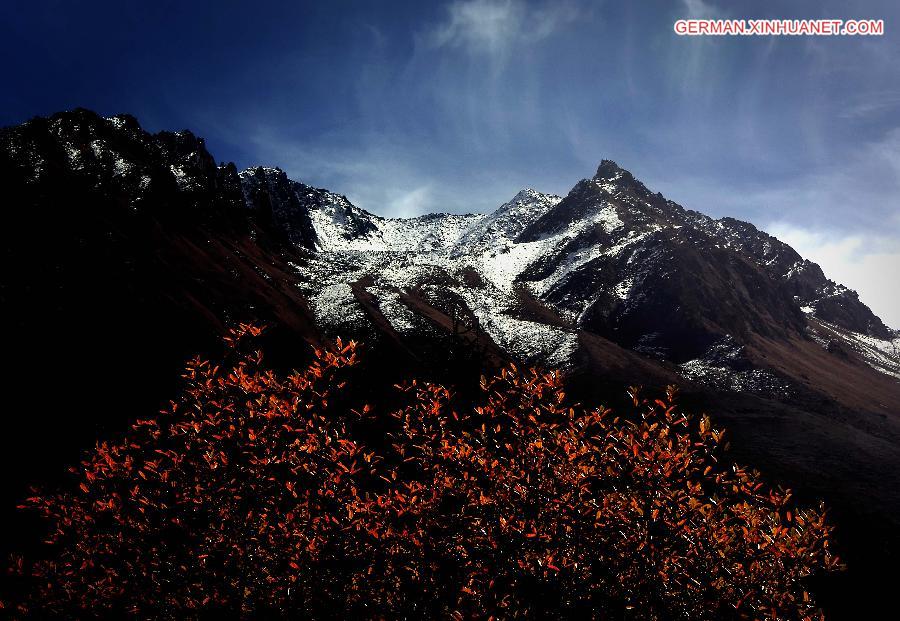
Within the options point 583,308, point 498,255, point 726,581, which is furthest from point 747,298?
point 726,581

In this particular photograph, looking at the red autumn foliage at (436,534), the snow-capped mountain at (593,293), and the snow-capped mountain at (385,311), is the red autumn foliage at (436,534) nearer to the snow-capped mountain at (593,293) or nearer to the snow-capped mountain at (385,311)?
the snow-capped mountain at (385,311)

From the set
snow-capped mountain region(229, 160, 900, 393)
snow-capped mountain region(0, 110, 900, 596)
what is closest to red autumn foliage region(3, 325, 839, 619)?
snow-capped mountain region(0, 110, 900, 596)

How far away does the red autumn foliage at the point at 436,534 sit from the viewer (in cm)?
1266

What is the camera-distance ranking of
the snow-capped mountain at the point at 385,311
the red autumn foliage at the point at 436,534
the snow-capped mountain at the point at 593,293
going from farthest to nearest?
the snow-capped mountain at the point at 593,293
the snow-capped mountain at the point at 385,311
the red autumn foliage at the point at 436,534

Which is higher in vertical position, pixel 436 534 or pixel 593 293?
pixel 593 293

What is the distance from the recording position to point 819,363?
4924 inches

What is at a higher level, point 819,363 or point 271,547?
point 819,363

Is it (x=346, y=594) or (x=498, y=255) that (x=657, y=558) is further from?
(x=498, y=255)

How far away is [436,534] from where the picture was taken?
14.7m

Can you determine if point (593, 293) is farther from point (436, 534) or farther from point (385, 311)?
point (436, 534)

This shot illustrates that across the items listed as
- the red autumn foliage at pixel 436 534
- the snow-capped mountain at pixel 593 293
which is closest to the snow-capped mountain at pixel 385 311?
the snow-capped mountain at pixel 593 293

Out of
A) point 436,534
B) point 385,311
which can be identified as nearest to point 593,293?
point 385,311

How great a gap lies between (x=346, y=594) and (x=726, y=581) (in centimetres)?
1163

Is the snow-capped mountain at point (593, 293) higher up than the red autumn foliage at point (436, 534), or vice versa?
the snow-capped mountain at point (593, 293)
